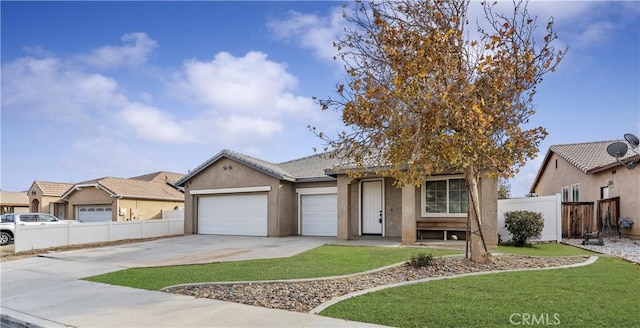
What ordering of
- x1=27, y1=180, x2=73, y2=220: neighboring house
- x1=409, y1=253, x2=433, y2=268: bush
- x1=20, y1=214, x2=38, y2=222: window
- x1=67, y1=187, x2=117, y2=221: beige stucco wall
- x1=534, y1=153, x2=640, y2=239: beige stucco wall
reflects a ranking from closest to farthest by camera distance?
x1=409, y1=253, x2=433, y2=268: bush, x1=534, y1=153, x2=640, y2=239: beige stucco wall, x1=20, y1=214, x2=38, y2=222: window, x1=67, y1=187, x2=117, y2=221: beige stucco wall, x1=27, y1=180, x2=73, y2=220: neighboring house

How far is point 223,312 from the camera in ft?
21.0

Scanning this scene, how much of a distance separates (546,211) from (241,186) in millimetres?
13210

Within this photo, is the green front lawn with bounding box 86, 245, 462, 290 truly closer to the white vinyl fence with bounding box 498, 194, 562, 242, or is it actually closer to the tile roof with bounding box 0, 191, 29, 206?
the white vinyl fence with bounding box 498, 194, 562, 242

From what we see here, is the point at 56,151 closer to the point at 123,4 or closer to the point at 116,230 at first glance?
the point at 116,230

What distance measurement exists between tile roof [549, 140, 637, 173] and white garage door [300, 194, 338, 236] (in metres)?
11.8

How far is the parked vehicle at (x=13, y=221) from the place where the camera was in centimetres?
2005

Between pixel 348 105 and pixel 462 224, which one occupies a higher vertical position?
pixel 348 105

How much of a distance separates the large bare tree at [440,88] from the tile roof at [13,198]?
4424 cm

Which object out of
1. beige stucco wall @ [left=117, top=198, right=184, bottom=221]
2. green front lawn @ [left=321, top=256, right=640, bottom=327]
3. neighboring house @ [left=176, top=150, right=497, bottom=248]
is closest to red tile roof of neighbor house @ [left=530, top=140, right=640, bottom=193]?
neighboring house @ [left=176, top=150, right=497, bottom=248]

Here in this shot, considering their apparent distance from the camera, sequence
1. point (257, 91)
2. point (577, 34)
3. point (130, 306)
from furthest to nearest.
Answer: point (257, 91) < point (577, 34) < point (130, 306)

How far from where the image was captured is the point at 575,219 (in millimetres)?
17234

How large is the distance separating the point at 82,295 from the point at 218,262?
3.78 metres

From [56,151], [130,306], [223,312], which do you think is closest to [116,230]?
[56,151]

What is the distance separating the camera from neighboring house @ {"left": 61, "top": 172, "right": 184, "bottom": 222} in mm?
28305
